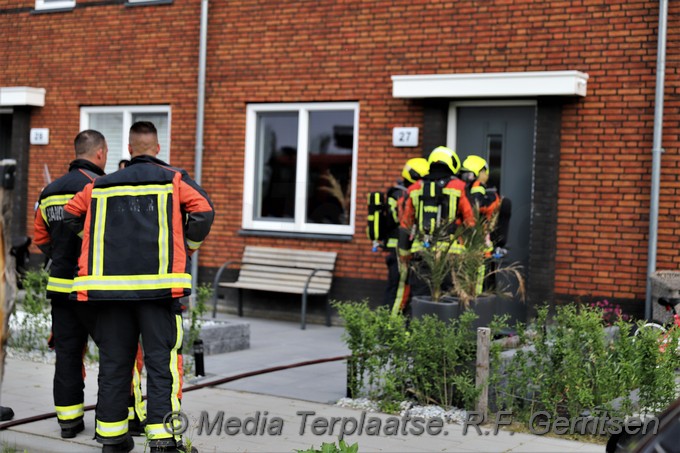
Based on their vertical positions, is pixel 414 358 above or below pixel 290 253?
below

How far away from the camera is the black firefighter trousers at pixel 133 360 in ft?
19.7

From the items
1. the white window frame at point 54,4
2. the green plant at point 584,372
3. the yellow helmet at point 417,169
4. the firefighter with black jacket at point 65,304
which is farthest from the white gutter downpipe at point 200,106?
the green plant at point 584,372

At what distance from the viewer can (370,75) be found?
505 inches

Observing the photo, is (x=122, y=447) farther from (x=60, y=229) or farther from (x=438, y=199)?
(x=438, y=199)

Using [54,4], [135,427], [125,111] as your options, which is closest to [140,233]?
[135,427]

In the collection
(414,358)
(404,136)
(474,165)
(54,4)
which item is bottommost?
(414,358)

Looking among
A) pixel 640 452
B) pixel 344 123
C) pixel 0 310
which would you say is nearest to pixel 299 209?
pixel 344 123

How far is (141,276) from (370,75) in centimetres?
737

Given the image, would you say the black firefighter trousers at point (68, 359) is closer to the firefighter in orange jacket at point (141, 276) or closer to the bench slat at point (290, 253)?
the firefighter in orange jacket at point (141, 276)

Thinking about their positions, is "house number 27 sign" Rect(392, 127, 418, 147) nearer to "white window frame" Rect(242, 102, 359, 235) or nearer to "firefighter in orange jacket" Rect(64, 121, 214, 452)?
"white window frame" Rect(242, 102, 359, 235)

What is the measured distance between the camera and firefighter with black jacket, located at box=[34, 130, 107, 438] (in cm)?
664

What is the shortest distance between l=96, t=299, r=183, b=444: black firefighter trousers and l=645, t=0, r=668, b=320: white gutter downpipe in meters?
6.22

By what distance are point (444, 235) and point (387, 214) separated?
8.48 feet

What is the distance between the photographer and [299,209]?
13672 mm
